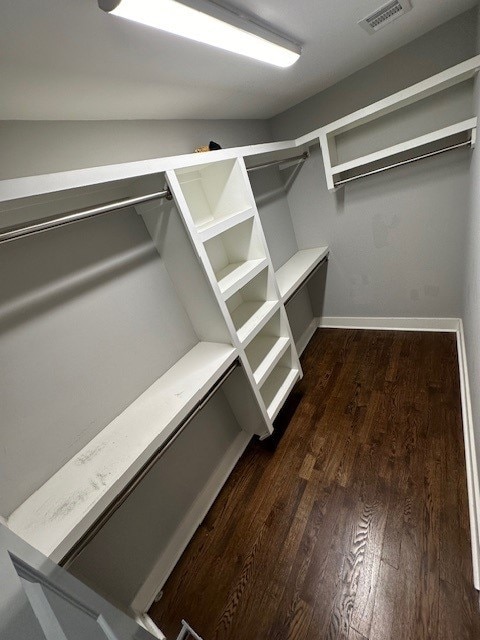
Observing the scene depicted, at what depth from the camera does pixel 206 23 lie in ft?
2.66

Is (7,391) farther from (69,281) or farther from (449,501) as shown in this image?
(449,501)

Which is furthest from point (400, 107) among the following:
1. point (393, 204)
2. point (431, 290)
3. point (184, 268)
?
point (184, 268)

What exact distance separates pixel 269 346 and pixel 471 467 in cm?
139

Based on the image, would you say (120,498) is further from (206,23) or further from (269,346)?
(206,23)

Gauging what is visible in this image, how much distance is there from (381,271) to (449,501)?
187 centimetres

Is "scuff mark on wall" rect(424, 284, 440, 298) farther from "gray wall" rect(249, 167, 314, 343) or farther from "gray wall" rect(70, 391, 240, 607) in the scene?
"gray wall" rect(70, 391, 240, 607)

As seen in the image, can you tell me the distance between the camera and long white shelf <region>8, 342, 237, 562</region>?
93 cm

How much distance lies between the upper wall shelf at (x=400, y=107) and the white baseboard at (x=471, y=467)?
5.20 ft

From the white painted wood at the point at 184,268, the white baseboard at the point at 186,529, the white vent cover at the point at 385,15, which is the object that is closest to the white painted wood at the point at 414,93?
the white vent cover at the point at 385,15

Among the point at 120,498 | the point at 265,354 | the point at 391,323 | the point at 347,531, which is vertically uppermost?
the point at 120,498

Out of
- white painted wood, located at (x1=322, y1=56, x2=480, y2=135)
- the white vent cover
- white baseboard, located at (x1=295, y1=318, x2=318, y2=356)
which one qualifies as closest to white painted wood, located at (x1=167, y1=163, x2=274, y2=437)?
the white vent cover

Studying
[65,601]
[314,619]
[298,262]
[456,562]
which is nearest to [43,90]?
[65,601]

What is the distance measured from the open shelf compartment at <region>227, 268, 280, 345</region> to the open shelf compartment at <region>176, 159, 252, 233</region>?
0.50 metres

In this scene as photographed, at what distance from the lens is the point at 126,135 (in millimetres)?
1399
